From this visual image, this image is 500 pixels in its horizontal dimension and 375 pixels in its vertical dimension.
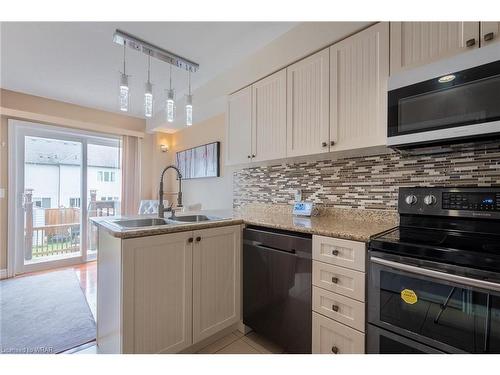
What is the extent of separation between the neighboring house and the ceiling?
795mm

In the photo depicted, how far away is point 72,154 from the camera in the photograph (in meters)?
3.58

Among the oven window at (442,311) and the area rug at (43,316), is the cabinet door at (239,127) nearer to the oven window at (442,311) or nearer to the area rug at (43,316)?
the oven window at (442,311)

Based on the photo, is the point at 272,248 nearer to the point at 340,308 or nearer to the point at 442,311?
the point at 340,308

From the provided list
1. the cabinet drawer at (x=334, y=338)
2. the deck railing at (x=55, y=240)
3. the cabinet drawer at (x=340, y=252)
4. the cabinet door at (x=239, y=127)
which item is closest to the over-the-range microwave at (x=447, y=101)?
the cabinet drawer at (x=340, y=252)

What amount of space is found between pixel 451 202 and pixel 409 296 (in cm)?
Result: 57

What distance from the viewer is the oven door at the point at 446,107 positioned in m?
1.06

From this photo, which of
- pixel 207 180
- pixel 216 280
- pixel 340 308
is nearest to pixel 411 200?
pixel 340 308

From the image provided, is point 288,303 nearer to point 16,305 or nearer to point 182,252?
point 182,252

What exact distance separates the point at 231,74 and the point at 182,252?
1.79 metres

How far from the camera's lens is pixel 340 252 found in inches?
49.2

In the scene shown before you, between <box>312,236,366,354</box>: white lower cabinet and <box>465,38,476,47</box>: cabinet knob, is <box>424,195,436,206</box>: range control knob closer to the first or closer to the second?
<box>312,236,366,354</box>: white lower cabinet
